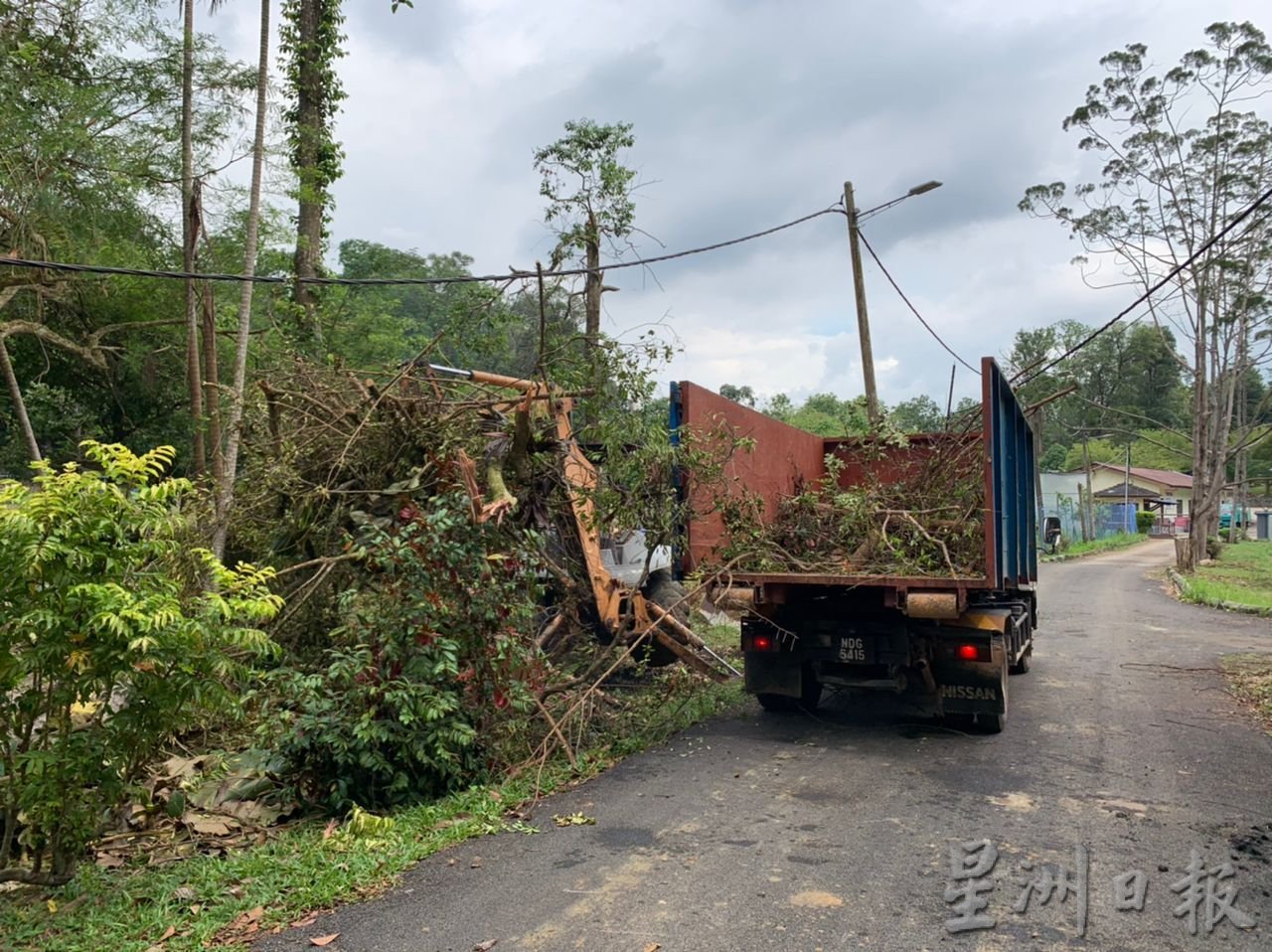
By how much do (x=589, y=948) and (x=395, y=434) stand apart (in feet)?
15.5

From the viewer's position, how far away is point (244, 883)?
13.9ft

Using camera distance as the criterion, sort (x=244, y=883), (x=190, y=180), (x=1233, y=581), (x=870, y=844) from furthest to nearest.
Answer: (x=1233, y=581) < (x=190, y=180) < (x=870, y=844) < (x=244, y=883)

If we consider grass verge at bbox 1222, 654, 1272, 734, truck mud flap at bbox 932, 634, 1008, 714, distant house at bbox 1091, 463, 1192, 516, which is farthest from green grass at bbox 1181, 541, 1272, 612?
distant house at bbox 1091, 463, 1192, 516

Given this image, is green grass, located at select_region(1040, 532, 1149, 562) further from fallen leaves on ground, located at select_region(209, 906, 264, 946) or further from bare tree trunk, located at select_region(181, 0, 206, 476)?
fallen leaves on ground, located at select_region(209, 906, 264, 946)

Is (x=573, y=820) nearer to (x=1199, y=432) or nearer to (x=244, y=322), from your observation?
(x=244, y=322)

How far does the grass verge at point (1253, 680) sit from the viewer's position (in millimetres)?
7723

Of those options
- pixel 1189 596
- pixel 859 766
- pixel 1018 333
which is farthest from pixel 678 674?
pixel 1018 333

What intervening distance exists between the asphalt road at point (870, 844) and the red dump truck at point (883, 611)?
371mm

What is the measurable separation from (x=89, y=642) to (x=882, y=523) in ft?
18.7

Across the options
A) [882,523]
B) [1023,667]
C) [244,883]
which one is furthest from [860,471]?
[244,883]

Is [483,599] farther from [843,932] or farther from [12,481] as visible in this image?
[843,932]

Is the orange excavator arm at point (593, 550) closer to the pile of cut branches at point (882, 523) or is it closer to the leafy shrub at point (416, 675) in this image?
the pile of cut branches at point (882, 523)

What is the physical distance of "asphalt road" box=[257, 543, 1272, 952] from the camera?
362cm

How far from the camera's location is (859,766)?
6.06 meters
